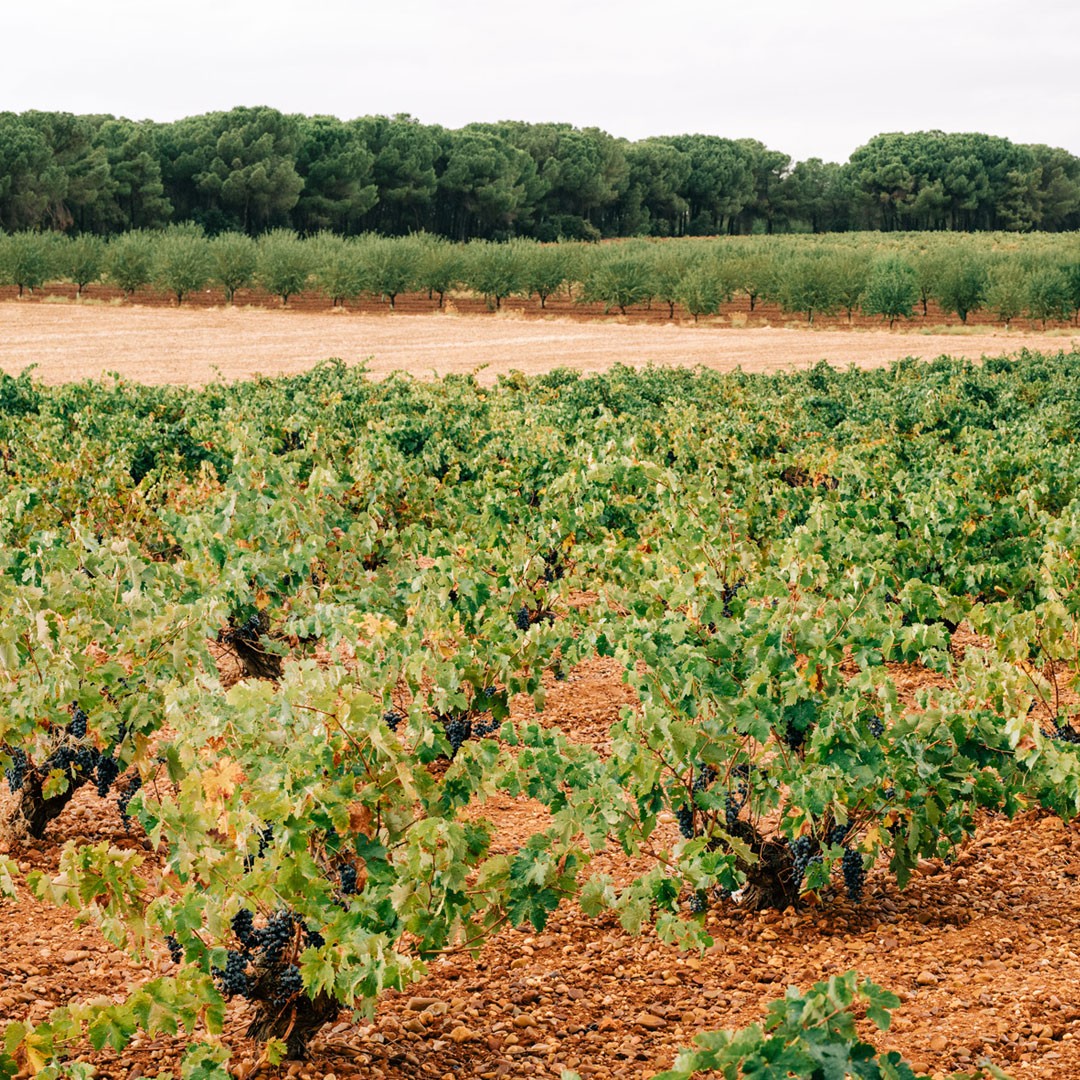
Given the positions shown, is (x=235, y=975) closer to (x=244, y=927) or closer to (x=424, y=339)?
(x=244, y=927)

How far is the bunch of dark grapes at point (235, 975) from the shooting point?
13.4 ft

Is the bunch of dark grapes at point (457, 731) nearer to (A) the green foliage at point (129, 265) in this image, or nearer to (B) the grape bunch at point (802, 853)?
(B) the grape bunch at point (802, 853)

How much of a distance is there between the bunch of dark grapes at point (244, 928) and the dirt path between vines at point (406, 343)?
28.9 meters

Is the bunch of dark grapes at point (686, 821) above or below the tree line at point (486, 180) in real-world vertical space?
below

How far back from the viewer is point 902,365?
2205 centimetres

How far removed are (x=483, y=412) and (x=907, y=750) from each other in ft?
33.4

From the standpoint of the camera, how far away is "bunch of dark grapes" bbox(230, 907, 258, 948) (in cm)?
413

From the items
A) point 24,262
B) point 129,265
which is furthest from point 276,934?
point 24,262

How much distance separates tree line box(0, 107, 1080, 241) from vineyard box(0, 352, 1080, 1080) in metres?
70.4

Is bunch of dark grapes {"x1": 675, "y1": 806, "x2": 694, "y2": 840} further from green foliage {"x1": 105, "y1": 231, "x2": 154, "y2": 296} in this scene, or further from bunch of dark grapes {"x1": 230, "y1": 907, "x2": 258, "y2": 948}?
green foliage {"x1": 105, "y1": 231, "x2": 154, "y2": 296}

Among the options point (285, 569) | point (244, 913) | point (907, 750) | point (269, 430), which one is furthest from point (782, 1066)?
point (269, 430)

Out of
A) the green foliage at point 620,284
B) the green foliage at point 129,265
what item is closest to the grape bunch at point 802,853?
the green foliage at point 620,284

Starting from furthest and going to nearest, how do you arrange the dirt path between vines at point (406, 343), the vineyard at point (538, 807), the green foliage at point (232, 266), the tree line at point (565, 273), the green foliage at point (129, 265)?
the green foliage at point (129, 265) < the green foliage at point (232, 266) < the tree line at point (565, 273) < the dirt path between vines at point (406, 343) < the vineyard at point (538, 807)

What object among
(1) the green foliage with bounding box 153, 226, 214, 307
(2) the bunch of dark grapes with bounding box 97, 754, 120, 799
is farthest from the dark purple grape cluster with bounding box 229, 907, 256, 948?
(1) the green foliage with bounding box 153, 226, 214, 307
